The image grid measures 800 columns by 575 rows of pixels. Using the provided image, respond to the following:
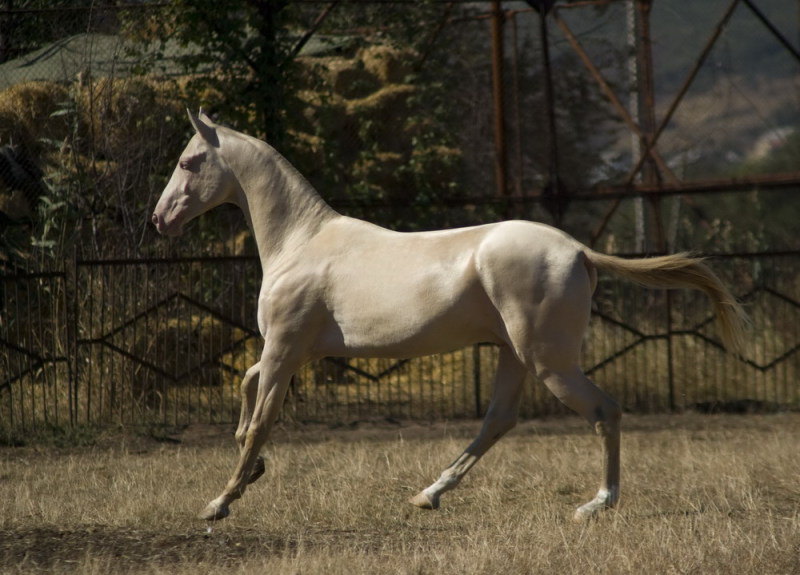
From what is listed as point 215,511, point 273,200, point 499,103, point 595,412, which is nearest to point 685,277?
point 595,412

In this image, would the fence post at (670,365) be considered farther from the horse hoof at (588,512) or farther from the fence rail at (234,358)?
the horse hoof at (588,512)

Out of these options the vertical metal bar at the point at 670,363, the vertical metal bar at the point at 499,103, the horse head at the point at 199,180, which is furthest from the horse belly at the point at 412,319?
the vertical metal bar at the point at 499,103

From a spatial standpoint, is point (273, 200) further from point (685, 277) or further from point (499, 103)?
point (499, 103)

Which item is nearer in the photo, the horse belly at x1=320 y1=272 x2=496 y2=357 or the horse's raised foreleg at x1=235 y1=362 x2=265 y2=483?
the horse belly at x1=320 y1=272 x2=496 y2=357

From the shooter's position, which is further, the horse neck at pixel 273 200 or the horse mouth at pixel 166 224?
the horse mouth at pixel 166 224

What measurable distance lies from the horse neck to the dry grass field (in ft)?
5.20

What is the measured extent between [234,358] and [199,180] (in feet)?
14.5

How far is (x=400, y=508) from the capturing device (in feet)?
21.3

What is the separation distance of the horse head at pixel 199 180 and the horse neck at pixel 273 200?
7 centimetres

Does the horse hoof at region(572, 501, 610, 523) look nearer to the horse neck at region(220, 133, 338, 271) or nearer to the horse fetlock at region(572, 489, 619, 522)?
the horse fetlock at region(572, 489, 619, 522)

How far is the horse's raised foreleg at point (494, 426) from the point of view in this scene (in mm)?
6246

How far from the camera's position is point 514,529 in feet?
18.8

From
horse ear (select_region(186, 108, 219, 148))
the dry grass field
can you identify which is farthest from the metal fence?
horse ear (select_region(186, 108, 219, 148))

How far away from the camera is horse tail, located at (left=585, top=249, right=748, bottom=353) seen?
616cm
